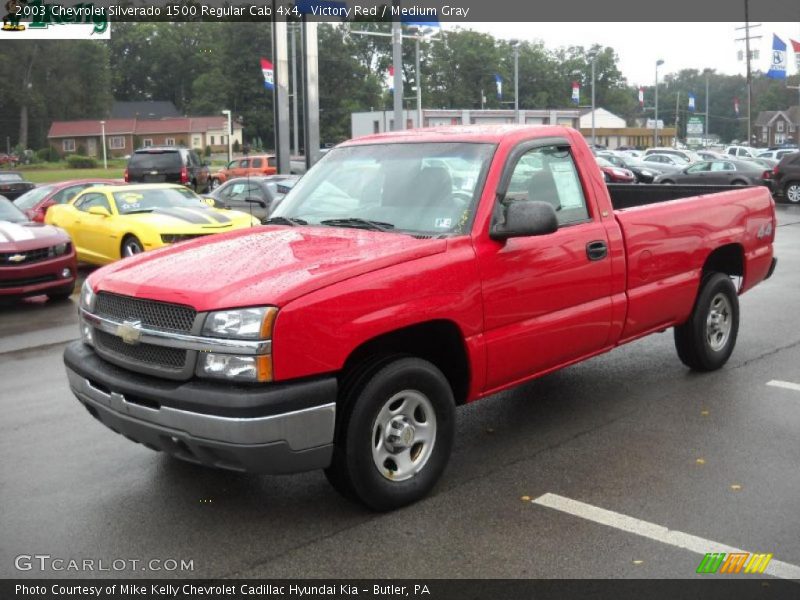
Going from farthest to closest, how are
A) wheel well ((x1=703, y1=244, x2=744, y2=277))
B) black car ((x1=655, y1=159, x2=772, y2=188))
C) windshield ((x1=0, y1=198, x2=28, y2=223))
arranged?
black car ((x1=655, y1=159, x2=772, y2=188))
windshield ((x1=0, y1=198, x2=28, y2=223))
wheel well ((x1=703, y1=244, x2=744, y2=277))

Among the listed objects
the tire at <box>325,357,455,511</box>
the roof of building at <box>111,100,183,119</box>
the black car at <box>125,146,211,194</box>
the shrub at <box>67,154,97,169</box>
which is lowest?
the tire at <box>325,357,455,511</box>

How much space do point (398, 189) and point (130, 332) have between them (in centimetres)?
178

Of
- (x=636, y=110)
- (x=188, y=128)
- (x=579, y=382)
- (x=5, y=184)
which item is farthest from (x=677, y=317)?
(x=636, y=110)

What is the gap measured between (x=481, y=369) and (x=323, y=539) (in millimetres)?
1266

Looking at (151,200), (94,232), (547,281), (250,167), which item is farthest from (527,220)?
(250,167)

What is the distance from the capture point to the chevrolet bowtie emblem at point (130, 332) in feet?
14.1

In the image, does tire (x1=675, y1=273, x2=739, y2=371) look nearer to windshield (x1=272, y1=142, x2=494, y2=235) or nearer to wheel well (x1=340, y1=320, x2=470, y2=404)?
windshield (x1=272, y1=142, x2=494, y2=235)

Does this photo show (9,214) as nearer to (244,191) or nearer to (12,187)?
(244,191)

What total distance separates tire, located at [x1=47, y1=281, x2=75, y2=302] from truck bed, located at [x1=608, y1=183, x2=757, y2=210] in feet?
23.3

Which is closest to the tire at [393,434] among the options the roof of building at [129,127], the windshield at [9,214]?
the windshield at [9,214]

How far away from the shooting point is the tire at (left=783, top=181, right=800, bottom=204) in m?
27.7

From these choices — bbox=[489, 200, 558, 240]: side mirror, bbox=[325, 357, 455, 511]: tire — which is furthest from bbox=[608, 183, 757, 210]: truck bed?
bbox=[325, 357, 455, 511]: tire

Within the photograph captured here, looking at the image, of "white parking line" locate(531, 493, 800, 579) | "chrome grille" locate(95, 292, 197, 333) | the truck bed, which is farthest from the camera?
the truck bed

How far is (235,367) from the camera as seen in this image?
396 cm
